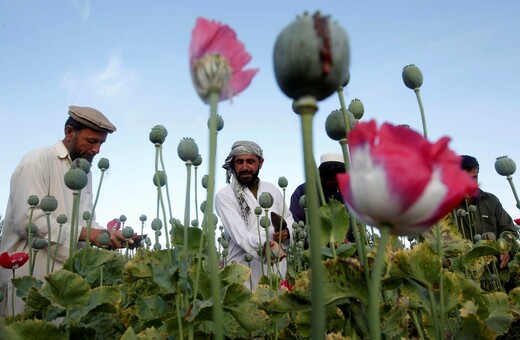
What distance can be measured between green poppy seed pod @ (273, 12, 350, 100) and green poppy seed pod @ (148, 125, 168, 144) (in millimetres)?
827

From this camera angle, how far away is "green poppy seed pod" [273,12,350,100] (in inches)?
20.4

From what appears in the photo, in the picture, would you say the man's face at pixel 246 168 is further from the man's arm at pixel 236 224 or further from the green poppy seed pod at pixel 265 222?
the green poppy seed pod at pixel 265 222

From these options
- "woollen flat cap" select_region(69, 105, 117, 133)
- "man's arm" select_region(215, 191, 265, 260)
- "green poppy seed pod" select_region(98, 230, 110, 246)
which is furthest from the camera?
"man's arm" select_region(215, 191, 265, 260)

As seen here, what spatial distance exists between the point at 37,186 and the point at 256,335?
158 centimetres

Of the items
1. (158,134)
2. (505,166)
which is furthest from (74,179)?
(505,166)

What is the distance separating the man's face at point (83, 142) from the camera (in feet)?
9.40

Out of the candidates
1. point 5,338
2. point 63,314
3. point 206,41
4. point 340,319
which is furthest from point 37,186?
point 206,41

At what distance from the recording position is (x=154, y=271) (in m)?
1.14

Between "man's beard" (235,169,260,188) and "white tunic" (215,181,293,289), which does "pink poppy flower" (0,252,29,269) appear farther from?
"man's beard" (235,169,260,188)

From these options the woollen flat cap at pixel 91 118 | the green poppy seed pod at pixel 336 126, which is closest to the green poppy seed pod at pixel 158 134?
the green poppy seed pod at pixel 336 126

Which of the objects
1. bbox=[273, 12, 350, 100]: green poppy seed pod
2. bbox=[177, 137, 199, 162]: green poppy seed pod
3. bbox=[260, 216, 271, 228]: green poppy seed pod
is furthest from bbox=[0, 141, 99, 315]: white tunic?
bbox=[273, 12, 350, 100]: green poppy seed pod

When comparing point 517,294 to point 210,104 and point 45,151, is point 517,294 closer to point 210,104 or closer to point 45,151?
point 210,104

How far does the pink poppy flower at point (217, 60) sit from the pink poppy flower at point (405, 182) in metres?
0.20

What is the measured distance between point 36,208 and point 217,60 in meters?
2.16
